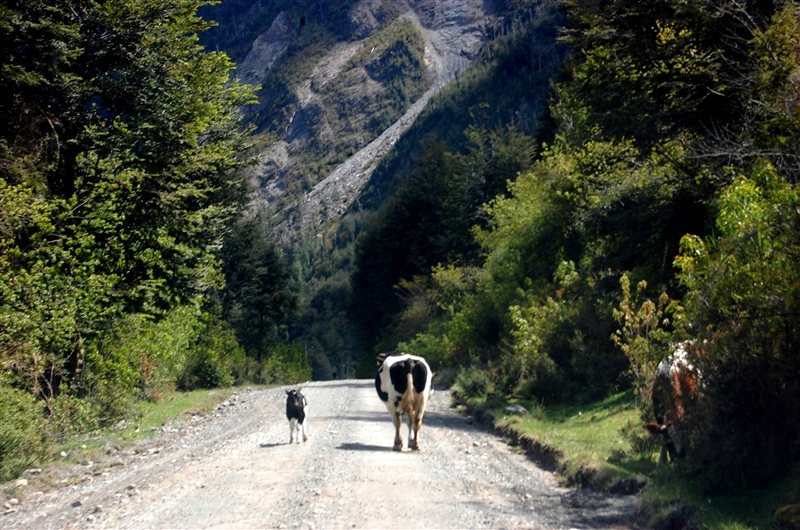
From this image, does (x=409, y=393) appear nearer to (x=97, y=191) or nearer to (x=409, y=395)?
(x=409, y=395)

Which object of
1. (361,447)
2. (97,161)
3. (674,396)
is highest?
(97,161)

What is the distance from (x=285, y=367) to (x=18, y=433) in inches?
1558

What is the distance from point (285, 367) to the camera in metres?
53.0

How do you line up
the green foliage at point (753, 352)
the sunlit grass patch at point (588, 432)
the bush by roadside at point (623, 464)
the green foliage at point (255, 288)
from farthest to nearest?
the green foliage at point (255, 288) < the sunlit grass patch at point (588, 432) < the green foliage at point (753, 352) < the bush by roadside at point (623, 464)

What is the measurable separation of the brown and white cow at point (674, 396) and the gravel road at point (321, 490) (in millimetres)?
1110

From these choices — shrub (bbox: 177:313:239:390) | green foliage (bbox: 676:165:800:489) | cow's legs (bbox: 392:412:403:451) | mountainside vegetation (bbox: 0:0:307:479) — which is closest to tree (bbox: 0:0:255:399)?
mountainside vegetation (bbox: 0:0:307:479)

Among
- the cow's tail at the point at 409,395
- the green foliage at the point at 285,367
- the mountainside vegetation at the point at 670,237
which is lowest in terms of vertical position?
the green foliage at the point at 285,367

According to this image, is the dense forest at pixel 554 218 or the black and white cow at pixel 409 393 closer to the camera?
the dense forest at pixel 554 218

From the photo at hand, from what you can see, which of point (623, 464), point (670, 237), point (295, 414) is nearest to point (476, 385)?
point (670, 237)

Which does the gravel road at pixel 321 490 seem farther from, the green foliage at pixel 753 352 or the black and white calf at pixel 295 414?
the green foliage at pixel 753 352

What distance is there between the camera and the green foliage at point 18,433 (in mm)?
13148

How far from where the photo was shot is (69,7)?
1912 centimetres

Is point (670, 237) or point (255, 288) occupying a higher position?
point (255, 288)

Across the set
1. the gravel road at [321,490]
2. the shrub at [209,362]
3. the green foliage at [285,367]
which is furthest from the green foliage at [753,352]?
the green foliage at [285,367]
